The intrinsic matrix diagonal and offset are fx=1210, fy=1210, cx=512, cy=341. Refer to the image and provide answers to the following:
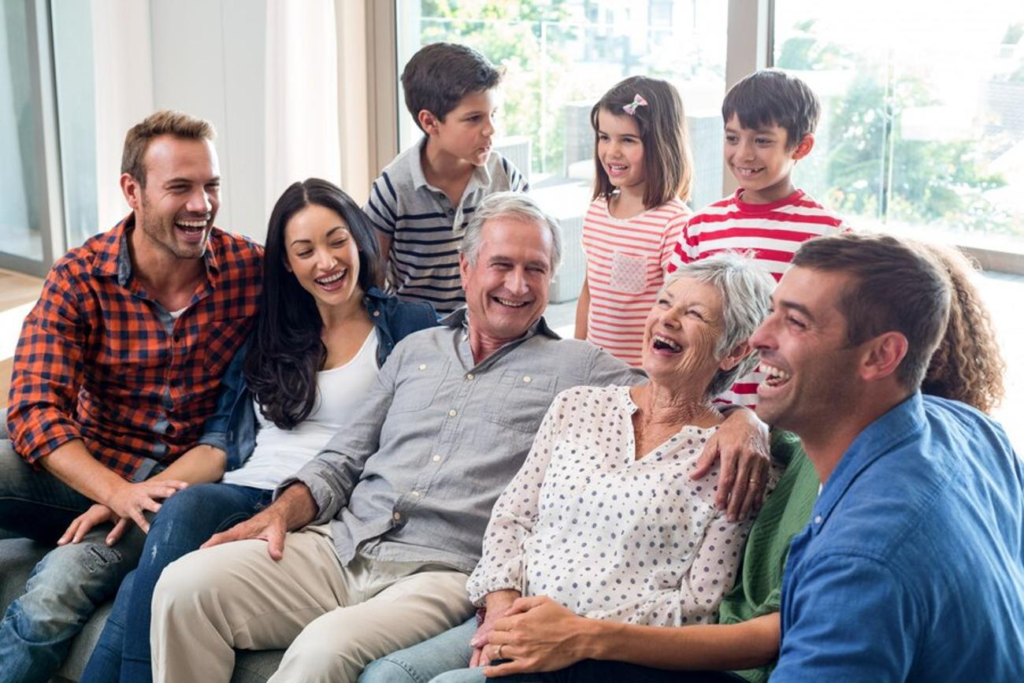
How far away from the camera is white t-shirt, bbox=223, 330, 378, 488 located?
272cm

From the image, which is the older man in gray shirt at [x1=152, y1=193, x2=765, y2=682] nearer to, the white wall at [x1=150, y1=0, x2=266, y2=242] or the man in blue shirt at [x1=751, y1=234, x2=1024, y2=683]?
the man in blue shirt at [x1=751, y1=234, x2=1024, y2=683]

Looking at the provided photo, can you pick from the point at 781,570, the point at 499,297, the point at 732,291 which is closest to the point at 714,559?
the point at 781,570

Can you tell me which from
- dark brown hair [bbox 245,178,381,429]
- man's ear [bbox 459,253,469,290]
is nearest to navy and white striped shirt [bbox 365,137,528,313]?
dark brown hair [bbox 245,178,381,429]

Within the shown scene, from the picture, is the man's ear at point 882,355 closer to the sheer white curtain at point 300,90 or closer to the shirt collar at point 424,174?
the shirt collar at point 424,174

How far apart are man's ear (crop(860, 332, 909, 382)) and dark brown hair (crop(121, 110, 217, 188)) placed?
1800mm

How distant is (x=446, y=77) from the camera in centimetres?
301

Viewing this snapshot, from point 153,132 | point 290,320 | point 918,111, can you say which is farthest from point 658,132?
point 153,132

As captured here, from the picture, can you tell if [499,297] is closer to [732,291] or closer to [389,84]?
[732,291]

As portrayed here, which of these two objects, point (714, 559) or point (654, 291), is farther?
point (654, 291)

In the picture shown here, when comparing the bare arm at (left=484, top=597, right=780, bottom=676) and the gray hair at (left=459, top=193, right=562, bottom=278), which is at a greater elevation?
the gray hair at (left=459, top=193, right=562, bottom=278)

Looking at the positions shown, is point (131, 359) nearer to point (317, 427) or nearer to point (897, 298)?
point (317, 427)

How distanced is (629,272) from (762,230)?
40 centimetres

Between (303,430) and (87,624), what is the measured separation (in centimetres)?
61

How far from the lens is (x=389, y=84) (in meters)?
4.45
